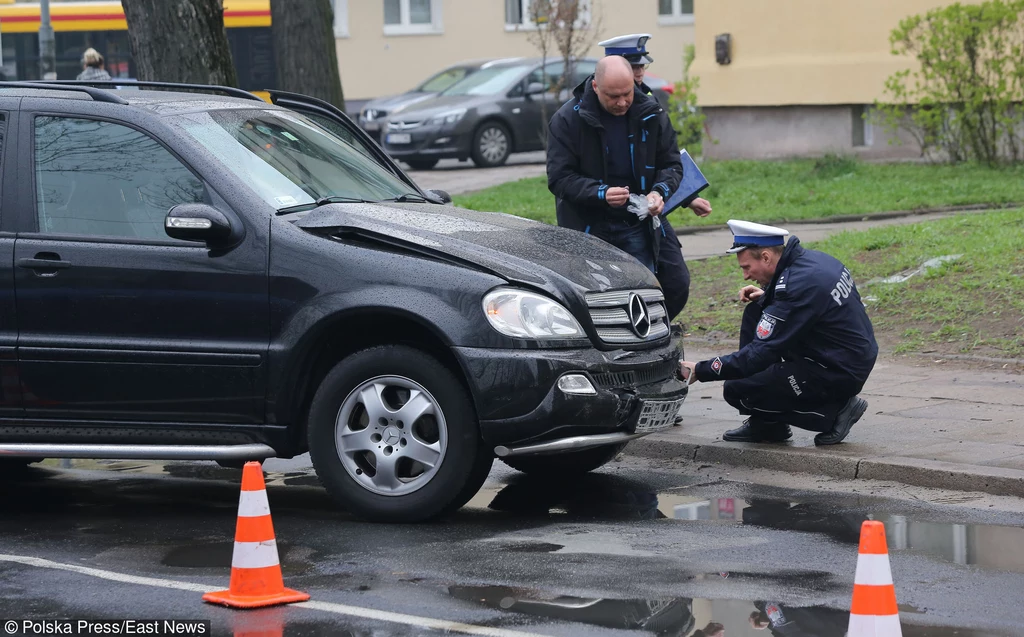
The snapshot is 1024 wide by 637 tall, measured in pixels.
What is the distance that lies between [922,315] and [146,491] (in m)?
5.37

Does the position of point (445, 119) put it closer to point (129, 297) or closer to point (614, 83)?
point (614, 83)

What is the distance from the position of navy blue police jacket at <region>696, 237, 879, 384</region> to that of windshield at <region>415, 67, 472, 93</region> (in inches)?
747

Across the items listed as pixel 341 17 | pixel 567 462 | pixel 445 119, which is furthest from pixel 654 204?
A: pixel 341 17

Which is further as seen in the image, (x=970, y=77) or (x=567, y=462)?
(x=970, y=77)

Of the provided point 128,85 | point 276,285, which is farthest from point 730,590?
point 128,85

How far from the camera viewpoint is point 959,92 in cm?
1673

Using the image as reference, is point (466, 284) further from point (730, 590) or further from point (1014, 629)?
point (1014, 629)

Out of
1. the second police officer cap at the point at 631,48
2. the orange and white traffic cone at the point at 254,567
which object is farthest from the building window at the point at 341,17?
the orange and white traffic cone at the point at 254,567

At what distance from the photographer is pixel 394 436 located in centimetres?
643

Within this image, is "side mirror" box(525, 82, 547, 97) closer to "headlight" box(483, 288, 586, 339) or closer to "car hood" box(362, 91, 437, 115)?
"car hood" box(362, 91, 437, 115)

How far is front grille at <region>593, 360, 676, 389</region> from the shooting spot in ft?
21.2

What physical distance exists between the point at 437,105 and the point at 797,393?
56.2 feet

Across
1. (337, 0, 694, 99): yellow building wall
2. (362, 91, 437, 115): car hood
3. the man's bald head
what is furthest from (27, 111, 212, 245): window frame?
(337, 0, 694, 99): yellow building wall

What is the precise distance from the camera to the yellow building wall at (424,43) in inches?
1371
